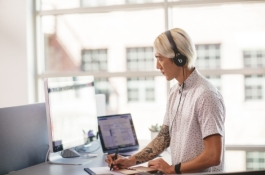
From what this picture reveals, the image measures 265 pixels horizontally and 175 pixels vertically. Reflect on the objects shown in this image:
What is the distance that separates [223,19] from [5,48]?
2048 millimetres

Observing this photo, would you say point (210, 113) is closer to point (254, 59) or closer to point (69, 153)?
point (69, 153)

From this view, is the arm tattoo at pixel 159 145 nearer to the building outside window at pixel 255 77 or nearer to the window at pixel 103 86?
the building outside window at pixel 255 77

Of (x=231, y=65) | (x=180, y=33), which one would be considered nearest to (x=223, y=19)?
(x=231, y=65)

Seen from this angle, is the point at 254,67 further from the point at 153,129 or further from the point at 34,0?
the point at 34,0

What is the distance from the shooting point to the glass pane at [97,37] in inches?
145

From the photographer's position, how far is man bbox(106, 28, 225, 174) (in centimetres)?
179

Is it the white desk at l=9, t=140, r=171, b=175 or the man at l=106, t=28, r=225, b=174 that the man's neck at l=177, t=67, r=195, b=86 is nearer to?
the man at l=106, t=28, r=225, b=174

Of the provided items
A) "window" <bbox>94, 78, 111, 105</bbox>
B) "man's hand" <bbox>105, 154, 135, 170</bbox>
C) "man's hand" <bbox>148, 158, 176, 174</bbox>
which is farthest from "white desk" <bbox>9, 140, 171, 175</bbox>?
"window" <bbox>94, 78, 111, 105</bbox>

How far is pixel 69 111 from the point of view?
2457 mm

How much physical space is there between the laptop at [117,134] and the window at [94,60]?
1.17m

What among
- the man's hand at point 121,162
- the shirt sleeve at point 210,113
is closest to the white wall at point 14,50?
the man's hand at point 121,162

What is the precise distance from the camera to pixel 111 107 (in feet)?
12.3

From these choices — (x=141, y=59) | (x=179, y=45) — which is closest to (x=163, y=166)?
(x=179, y=45)

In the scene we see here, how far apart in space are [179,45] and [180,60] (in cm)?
7
